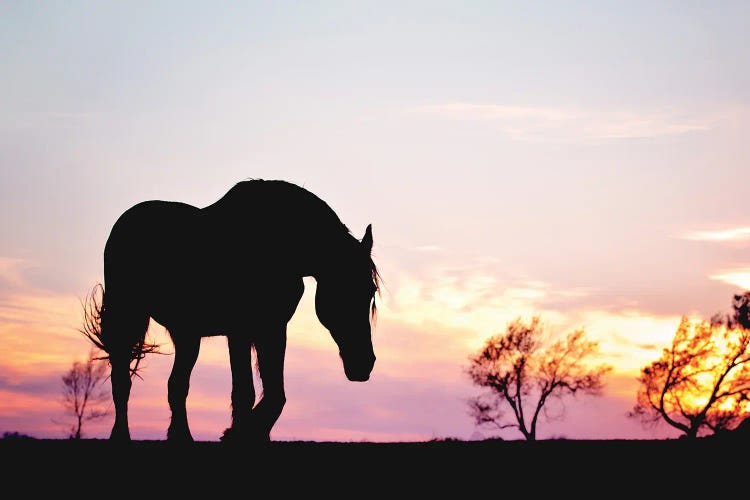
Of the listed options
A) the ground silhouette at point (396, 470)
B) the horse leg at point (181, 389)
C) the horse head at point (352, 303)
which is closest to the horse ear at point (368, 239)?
the horse head at point (352, 303)

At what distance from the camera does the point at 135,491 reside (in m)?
8.36

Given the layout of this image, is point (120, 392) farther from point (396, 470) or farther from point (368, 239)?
point (396, 470)

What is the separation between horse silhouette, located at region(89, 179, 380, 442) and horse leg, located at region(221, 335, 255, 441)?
0.01 metres

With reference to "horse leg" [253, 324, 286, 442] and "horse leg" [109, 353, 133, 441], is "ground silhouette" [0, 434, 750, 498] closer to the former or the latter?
"horse leg" [253, 324, 286, 442]

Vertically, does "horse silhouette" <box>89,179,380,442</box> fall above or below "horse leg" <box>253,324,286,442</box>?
above

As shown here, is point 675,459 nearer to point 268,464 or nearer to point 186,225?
point 268,464

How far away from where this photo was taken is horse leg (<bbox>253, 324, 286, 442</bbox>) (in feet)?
36.0

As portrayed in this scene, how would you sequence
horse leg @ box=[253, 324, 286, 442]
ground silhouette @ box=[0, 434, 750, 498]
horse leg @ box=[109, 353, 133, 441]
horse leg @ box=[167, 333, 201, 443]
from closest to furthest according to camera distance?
ground silhouette @ box=[0, 434, 750, 498] → horse leg @ box=[253, 324, 286, 442] → horse leg @ box=[167, 333, 201, 443] → horse leg @ box=[109, 353, 133, 441]

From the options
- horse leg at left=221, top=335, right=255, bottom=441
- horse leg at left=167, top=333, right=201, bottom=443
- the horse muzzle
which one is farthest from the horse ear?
horse leg at left=167, top=333, right=201, bottom=443

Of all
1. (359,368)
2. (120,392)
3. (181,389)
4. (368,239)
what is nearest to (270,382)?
(359,368)

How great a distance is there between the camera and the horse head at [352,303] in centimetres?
1141

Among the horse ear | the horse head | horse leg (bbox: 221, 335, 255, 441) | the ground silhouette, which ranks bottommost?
the ground silhouette

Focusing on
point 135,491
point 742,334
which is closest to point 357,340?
point 135,491

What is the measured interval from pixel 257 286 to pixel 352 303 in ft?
4.09
